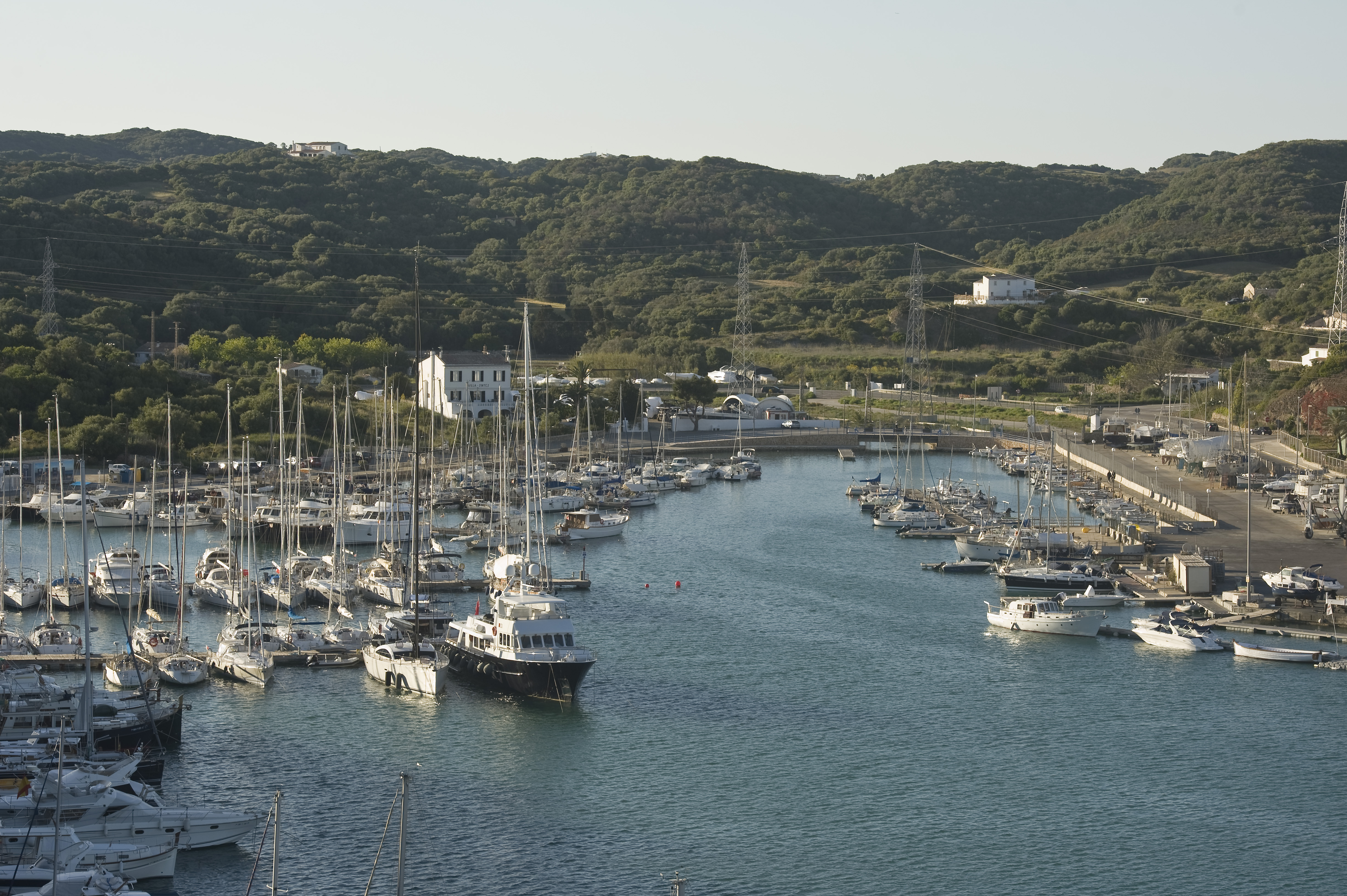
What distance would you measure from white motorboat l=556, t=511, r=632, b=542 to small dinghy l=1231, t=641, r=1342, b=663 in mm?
21146

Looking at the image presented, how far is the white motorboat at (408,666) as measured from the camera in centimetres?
2634

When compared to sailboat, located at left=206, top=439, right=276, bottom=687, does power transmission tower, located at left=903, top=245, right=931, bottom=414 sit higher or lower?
higher

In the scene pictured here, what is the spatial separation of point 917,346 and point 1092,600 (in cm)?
4903

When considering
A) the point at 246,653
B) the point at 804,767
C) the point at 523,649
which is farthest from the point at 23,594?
the point at 804,767

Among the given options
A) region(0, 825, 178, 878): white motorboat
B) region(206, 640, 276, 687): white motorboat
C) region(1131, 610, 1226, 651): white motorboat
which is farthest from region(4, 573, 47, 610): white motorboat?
region(1131, 610, 1226, 651): white motorboat

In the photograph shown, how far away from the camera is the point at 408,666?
26.8 meters

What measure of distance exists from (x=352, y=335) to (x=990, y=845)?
228 feet

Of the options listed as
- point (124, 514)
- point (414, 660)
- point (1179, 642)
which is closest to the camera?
point (414, 660)

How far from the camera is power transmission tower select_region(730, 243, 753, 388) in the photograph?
268 ft

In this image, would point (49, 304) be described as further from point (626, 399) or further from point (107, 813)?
point (107, 813)

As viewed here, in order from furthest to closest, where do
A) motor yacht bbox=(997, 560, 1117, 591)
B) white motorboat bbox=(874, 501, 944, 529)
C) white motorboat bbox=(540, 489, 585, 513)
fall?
white motorboat bbox=(540, 489, 585, 513)
white motorboat bbox=(874, 501, 944, 529)
motor yacht bbox=(997, 560, 1117, 591)

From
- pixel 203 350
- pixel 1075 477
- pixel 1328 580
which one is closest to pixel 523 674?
pixel 1328 580

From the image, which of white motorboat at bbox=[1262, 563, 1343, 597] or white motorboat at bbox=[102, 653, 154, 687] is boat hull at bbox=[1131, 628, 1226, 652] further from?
white motorboat at bbox=[102, 653, 154, 687]

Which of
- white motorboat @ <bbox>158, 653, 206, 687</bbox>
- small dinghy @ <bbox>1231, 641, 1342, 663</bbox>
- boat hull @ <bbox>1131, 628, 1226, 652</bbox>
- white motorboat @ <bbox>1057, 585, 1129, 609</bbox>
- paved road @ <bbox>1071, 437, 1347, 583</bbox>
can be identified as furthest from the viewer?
paved road @ <bbox>1071, 437, 1347, 583</bbox>
